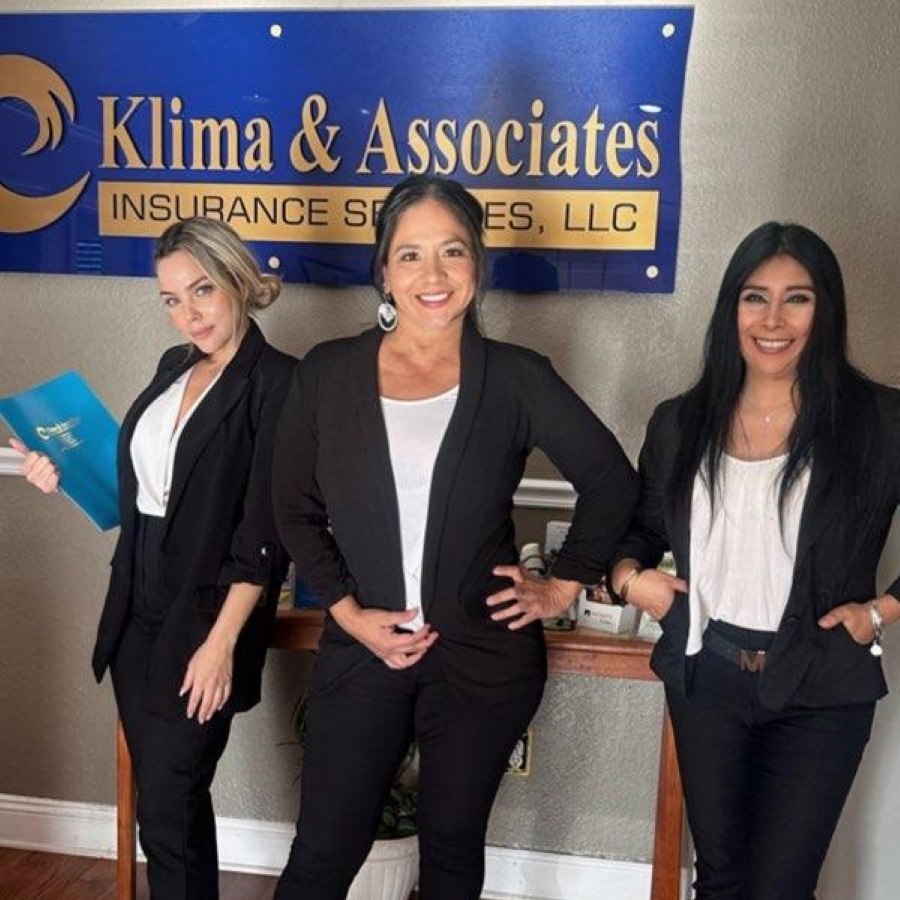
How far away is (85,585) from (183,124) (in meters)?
1.09

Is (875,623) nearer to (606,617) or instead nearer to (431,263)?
(606,617)

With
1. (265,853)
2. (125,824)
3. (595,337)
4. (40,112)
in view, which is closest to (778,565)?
(595,337)

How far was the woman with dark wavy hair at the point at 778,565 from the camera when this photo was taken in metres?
1.51

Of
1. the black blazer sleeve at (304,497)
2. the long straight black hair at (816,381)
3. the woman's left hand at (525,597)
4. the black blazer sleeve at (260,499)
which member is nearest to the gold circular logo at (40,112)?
the black blazer sleeve at (260,499)

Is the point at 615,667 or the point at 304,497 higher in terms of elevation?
the point at 304,497

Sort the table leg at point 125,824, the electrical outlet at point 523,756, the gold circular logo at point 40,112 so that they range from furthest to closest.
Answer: the electrical outlet at point 523,756 < the gold circular logo at point 40,112 < the table leg at point 125,824

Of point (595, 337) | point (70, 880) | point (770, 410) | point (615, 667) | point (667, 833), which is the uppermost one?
point (595, 337)

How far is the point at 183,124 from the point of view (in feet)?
7.30

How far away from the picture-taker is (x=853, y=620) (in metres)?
1.52

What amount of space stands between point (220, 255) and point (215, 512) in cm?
43

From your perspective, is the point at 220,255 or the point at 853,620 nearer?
the point at 853,620

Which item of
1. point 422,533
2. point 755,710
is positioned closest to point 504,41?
point 422,533

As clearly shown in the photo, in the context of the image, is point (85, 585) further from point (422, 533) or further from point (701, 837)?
point (701, 837)

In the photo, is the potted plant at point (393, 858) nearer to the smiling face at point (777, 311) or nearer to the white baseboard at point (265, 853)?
the white baseboard at point (265, 853)
